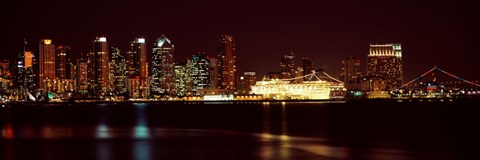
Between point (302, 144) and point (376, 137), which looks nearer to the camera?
point (302, 144)

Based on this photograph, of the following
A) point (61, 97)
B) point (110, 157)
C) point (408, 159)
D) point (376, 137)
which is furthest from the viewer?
point (61, 97)

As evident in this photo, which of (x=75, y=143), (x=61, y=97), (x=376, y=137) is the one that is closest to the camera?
(x=75, y=143)

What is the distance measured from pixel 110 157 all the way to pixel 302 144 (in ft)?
27.7

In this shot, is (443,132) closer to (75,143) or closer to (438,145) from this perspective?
(438,145)

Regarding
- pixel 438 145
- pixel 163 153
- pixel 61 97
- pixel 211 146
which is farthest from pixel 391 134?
pixel 61 97

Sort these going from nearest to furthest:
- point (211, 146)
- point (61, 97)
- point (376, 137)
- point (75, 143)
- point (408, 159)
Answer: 1. point (408, 159)
2. point (211, 146)
3. point (75, 143)
4. point (376, 137)
5. point (61, 97)

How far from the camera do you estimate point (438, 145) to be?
2848cm

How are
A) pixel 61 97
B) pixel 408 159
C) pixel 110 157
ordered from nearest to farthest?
pixel 408 159 < pixel 110 157 < pixel 61 97

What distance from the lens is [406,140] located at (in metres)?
31.2

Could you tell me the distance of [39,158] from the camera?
2380 cm

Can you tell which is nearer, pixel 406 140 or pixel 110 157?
pixel 110 157

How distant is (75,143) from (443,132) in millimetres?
20099

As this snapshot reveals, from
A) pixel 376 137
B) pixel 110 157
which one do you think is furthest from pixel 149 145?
pixel 376 137

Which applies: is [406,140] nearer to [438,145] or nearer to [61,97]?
[438,145]
